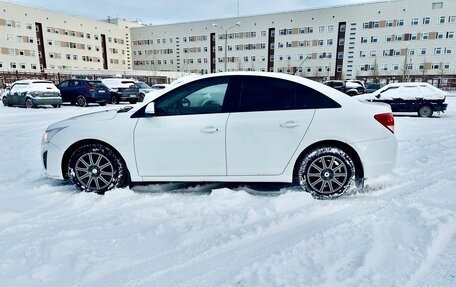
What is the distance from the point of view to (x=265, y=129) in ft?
12.2

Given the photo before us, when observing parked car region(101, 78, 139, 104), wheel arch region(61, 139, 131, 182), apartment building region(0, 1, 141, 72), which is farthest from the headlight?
apartment building region(0, 1, 141, 72)

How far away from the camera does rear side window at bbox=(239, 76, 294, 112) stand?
381cm

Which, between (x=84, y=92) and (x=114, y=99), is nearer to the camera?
(x=84, y=92)

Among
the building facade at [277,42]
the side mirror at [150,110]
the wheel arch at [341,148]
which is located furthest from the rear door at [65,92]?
the building facade at [277,42]

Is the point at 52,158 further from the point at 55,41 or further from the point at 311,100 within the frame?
the point at 55,41

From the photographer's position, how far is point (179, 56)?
254 feet

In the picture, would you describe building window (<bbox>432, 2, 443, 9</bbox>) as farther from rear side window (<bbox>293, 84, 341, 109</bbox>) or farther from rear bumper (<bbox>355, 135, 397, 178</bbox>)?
rear side window (<bbox>293, 84, 341, 109</bbox>)

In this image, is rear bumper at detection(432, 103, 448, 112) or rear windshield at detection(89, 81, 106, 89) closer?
rear bumper at detection(432, 103, 448, 112)

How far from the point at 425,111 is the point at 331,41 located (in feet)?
173

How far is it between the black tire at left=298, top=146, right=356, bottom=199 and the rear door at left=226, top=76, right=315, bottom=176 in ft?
0.91

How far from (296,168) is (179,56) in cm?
7811

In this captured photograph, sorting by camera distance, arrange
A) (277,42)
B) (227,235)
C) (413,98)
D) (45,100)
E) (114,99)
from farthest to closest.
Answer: (277,42)
(114,99)
(45,100)
(413,98)
(227,235)

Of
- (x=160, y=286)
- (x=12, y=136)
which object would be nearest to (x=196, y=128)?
(x=160, y=286)

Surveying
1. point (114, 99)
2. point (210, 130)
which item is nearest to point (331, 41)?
point (114, 99)
